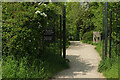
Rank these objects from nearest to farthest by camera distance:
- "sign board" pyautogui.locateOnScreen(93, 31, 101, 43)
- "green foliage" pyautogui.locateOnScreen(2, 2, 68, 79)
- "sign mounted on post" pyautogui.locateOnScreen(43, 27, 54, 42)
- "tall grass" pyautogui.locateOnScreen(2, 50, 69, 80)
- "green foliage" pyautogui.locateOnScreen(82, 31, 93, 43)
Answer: "tall grass" pyautogui.locateOnScreen(2, 50, 69, 80) → "green foliage" pyautogui.locateOnScreen(2, 2, 68, 79) → "sign mounted on post" pyautogui.locateOnScreen(43, 27, 54, 42) → "sign board" pyautogui.locateOnScreen(93, 31, 101, 43) → "green foliage" pyautogui.locateOnScreen(82, 31, 93, 43)

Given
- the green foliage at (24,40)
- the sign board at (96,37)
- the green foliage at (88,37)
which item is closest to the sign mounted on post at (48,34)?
the green foliage at (24,40)

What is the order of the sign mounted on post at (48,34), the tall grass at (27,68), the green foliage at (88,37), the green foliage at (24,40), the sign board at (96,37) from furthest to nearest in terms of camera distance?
the green foliage at (88,37), the sign board at (96,37), the sign mounted on post at (48,34), the green foliage at (24,40), the tall grass at (27,68)

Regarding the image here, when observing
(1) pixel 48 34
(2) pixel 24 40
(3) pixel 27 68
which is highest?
(1) pixel 48 34

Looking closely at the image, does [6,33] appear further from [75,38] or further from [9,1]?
[75,38]

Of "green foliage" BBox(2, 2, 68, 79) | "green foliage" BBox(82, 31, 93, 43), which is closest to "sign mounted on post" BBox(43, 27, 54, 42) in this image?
"green foliage" BBox(2, 2, 68, 79)

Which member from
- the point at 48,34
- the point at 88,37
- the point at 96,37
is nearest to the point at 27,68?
the point at 48,34

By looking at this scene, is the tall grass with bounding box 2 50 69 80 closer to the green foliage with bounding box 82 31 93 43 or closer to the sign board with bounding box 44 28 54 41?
the sign board with bounding box 44 28 54 41

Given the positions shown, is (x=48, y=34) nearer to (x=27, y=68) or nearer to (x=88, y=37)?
(x=27, y=68)

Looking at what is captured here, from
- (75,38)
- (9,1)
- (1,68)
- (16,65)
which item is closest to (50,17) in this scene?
Result: (9,1)

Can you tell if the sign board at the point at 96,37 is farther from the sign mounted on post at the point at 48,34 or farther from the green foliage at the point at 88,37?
the sign mounted on post at the point at 48,34

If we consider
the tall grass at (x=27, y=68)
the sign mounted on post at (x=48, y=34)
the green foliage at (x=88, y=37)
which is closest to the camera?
the tall grass at (x=27, y=68)

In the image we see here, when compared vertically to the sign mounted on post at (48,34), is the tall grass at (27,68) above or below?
below

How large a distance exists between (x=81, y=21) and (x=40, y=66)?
15924 mm

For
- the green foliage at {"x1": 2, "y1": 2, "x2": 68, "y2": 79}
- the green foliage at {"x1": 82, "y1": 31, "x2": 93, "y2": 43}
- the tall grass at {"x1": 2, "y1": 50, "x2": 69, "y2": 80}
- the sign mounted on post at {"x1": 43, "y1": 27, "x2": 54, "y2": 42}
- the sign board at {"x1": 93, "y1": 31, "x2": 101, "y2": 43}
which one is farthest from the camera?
the green foliage at {"x1": 82, "y1": 31, "x2": 93, "y2": 43}
